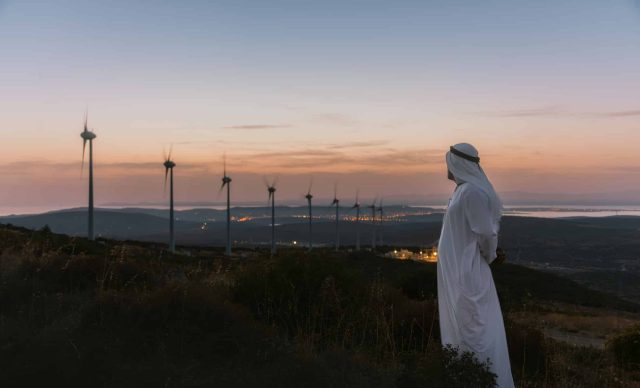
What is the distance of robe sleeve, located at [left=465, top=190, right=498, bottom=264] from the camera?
→ 4.82m

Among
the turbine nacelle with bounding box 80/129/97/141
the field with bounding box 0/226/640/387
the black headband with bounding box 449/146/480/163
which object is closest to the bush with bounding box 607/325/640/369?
the field with bounding box 0/226/640/387

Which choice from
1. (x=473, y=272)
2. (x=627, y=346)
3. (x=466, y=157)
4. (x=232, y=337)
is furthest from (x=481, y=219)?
(x=627, y=346)

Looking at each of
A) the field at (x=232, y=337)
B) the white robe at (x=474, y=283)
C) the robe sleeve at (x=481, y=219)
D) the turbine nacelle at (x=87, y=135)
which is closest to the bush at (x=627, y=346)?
the field at (x=232, y=337)

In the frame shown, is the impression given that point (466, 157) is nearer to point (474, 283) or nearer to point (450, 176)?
point (450, 176)

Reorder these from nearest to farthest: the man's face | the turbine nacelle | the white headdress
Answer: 1. the white headdress
2. the man's face
3. the turbine nacelle

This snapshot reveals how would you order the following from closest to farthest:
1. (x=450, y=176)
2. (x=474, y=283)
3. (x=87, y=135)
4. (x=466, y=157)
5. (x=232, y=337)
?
(x=474, y=283)
(x=466, y=157)
(x=450, y=176)
(x=232, y=337)
(x=87, y=135)

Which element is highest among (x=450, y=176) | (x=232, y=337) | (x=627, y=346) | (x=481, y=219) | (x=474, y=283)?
(x=450, y=176)

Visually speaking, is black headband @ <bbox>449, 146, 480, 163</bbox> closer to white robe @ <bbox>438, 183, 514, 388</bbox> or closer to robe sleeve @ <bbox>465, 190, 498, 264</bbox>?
white robe @ <bbox>438, 183, 514, 388</bbox>

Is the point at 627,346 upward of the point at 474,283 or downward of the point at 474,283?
downward

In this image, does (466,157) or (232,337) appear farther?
(232,337)

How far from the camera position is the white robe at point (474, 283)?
4.81 m

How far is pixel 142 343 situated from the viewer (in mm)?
5613

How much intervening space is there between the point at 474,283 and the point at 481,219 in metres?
0.59

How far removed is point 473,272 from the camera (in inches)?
191
